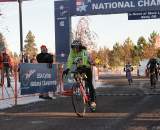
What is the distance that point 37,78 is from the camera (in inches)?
719

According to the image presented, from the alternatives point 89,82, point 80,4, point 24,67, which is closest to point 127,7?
point 80,4

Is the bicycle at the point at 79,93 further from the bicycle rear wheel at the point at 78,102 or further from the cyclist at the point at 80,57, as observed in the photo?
the cyclist at the point at 80,57

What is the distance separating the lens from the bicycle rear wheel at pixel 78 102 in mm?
12297

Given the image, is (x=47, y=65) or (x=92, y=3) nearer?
(x=47, y=65)

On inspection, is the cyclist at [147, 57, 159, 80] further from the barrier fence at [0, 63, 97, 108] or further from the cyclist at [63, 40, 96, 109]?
the cyclist at [63, 40, 96, 109]

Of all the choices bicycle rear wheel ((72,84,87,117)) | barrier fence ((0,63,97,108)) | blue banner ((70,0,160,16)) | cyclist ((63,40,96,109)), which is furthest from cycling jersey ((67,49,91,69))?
blue banner ((70,0,160,16))

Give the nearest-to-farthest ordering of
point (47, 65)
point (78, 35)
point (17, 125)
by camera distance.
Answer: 1. point (17, 125)
2. point (47, 65)
3. point (78, 35)

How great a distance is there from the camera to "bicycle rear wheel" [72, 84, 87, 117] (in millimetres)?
12297

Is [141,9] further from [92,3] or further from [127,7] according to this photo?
[92,3]

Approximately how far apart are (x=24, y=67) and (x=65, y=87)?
5141 millimetres

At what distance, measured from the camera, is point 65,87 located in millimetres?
22188

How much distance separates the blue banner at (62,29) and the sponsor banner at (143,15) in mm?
3660

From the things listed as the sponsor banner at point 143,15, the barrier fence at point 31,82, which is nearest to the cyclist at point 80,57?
the barrier fence at point 31,82

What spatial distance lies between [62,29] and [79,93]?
18.5 m
